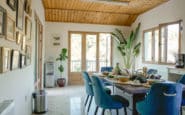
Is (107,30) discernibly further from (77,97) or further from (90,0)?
(77,97)

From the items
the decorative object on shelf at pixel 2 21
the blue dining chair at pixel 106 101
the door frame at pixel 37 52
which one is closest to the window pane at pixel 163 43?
the blue dining chair at pixel 106 101

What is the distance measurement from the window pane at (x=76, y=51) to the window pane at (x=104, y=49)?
3.32 ft

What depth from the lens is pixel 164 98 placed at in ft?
7.95

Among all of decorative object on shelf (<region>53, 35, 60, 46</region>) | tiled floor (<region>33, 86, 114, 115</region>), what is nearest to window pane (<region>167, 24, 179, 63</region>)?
tiled floor (<region>33, 86, 114, 115</region>)

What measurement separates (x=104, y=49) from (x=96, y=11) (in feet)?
6.54

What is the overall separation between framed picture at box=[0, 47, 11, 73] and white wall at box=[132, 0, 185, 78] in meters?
4.97

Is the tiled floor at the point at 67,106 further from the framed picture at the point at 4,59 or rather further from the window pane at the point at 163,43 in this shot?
the window pane at the point at 163,43

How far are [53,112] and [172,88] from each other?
116 inches

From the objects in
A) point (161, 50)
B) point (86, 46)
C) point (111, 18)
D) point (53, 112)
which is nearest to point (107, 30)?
point (111, 18)

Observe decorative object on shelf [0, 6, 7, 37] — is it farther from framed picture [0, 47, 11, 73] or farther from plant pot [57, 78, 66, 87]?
plant pot [57, 78, 66, 87]

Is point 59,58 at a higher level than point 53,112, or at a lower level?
higher

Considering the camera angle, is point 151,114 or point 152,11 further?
point 152,11

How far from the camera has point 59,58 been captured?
817 centimetres

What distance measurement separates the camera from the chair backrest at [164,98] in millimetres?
2389
